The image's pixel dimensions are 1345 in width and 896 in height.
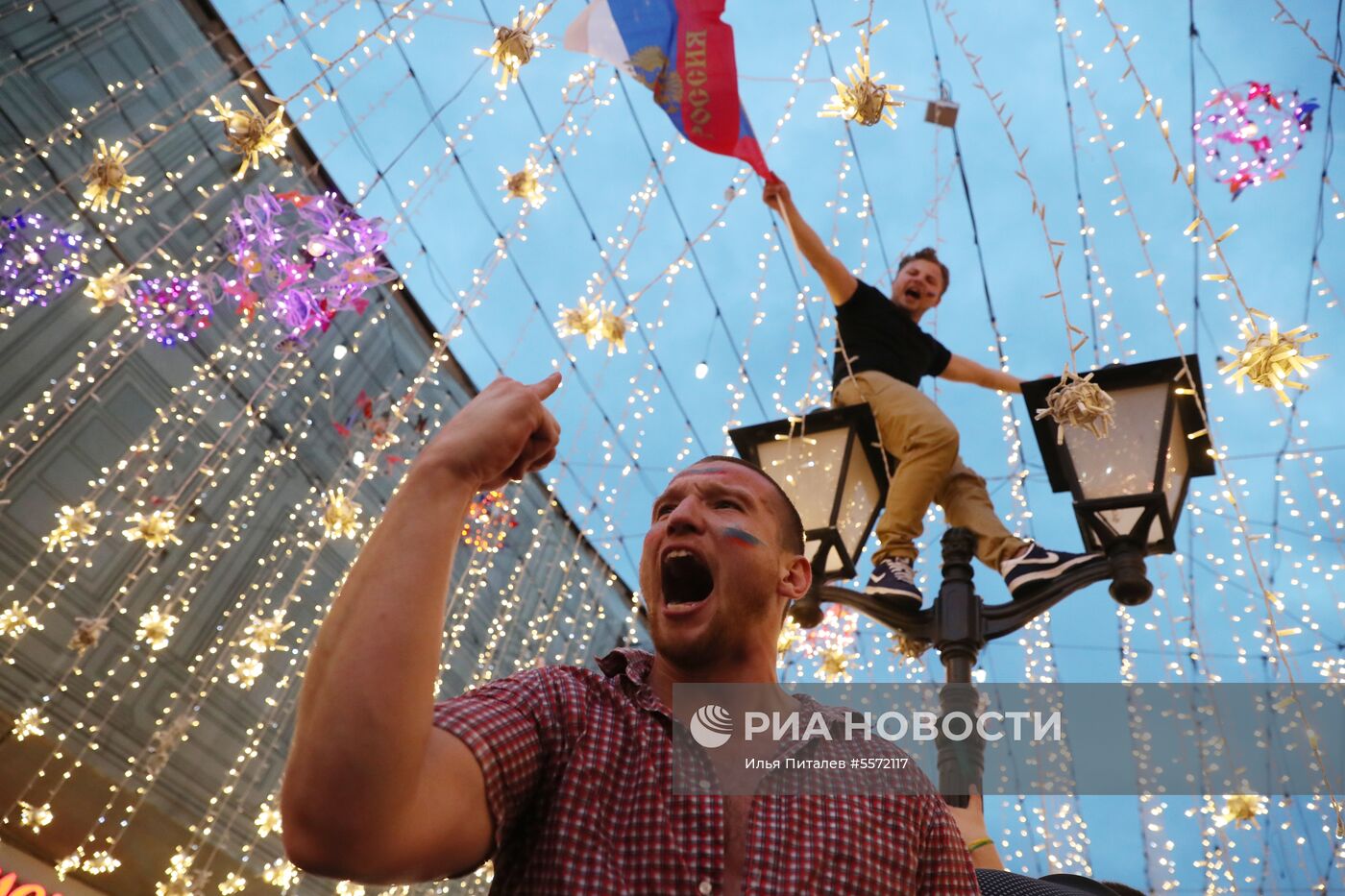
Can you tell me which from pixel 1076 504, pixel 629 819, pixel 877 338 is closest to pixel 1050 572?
pixel 1076 504

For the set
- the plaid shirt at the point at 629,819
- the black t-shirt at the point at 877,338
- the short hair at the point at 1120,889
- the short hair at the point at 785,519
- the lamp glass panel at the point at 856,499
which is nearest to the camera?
the plaid shirt at the point at 629,819

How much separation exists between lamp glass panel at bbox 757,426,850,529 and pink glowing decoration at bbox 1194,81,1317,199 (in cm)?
260

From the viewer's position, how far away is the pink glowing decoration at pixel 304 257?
19.2 ft

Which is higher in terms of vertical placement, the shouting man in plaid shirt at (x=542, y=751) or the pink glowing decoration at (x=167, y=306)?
the pink glowing decoration at (x=167, y=306)

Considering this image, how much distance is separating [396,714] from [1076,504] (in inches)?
94.3

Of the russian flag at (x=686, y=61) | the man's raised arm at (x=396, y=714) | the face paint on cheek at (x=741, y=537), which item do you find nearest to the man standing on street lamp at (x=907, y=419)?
the russian flag at (x=686, y=61)

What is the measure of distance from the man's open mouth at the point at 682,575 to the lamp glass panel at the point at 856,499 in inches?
74.0

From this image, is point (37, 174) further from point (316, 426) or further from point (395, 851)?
point (395, 851)

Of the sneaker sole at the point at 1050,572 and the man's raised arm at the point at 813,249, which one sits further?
the man's raised arm at the point at 813,249

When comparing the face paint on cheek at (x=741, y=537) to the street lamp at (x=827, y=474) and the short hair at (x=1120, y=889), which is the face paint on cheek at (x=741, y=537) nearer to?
the short hair at (x=1120, y=889)

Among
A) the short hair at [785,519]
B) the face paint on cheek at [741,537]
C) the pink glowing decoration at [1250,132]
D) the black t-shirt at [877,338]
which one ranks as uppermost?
the pink glowing decoration at [1250,132]

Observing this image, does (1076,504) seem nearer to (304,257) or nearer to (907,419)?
(907,419)

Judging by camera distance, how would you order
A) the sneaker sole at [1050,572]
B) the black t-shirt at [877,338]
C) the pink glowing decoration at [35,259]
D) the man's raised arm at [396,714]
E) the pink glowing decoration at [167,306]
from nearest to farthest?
the man's raised arm at [396,714] < the sneaker sole at [1050,572] < the black t-shirt at [877,338] < the pink glowing decoration at [35,259] < the pink glowing decoration at [167,306]

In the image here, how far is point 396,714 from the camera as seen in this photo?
70 centimetres
